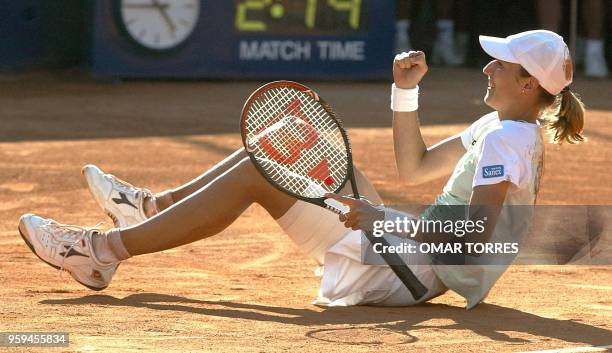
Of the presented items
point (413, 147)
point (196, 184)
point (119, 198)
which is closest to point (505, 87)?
point (413, 147)

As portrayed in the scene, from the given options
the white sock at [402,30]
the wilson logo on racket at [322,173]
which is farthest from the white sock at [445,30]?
the wilson logo on racket at [322,173]

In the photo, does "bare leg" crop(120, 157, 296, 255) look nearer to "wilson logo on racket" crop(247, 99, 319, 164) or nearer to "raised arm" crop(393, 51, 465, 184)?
"wilson logo on racket" crop(247, 99, 319, 164)

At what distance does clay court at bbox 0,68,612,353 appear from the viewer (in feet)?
13.4

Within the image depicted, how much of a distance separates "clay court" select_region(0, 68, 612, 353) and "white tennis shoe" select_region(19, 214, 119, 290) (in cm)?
8

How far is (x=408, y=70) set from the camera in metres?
4.61

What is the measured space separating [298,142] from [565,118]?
90 cm

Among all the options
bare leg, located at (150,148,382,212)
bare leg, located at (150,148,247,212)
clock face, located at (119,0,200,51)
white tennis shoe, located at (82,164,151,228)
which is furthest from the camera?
clock face, located at (119,0,200,51)

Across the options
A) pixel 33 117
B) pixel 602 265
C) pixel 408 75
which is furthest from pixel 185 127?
pixel 408 75

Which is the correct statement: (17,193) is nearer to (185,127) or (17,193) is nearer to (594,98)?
(185,127)

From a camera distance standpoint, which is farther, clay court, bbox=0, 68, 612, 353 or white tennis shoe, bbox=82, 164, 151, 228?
white tennis shoe, bbox=82, 164, 151, 228

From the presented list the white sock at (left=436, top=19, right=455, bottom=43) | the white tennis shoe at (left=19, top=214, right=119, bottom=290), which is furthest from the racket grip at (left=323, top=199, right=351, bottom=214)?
the white sock at (left=436, top=19, right=455, bottom=43)

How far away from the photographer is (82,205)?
7039 millimetres

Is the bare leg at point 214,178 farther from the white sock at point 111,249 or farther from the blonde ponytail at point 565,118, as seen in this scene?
the blonde ponytail at point 565,118

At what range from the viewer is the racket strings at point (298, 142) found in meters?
4.53
